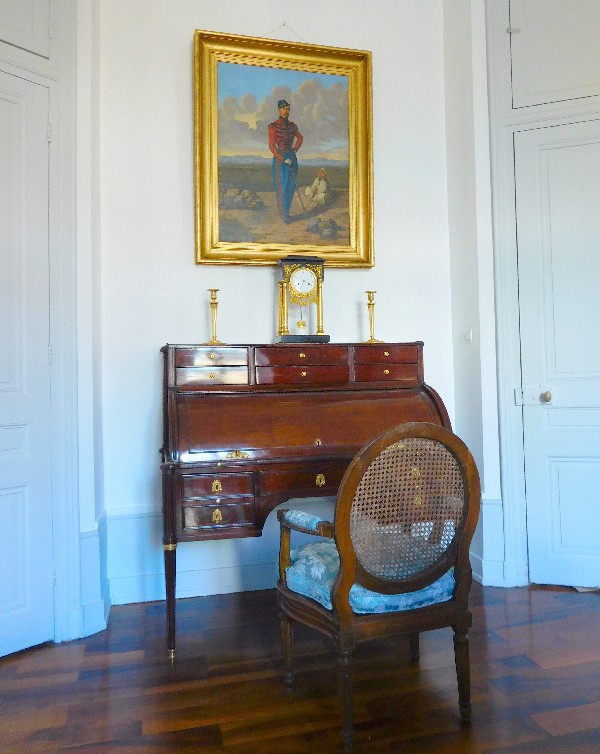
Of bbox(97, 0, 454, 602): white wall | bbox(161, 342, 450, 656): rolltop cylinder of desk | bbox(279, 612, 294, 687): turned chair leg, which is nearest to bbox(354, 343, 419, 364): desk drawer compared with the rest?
bbox(161, 342, 450, 656): rolltop cylinder of desk

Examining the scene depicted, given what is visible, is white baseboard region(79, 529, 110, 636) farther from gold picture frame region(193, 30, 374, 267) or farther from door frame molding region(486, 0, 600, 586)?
door frame molding region(486, 0, 600, 586)

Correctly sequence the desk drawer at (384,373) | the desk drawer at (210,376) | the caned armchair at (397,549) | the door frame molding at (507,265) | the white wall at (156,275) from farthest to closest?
the door frame molding at (507,265), the white wall at (156,275), the desk drawer at (384,373), the desk drawer at (210,376), the caned armchair at (397,549)

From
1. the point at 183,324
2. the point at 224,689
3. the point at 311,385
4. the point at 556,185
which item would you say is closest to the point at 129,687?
the point at 224,689

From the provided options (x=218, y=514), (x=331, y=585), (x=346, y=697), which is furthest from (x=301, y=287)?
(x=346, y=697)

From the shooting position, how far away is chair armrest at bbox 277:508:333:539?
1.85 m

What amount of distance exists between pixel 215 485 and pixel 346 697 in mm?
1046

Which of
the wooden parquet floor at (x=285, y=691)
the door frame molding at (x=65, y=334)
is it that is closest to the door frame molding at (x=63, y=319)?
the door frame molding at (x=65, y=334)

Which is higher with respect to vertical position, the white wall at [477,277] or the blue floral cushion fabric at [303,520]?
the white wall at [477,277]

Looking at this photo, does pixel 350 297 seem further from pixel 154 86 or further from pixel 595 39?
pixel 595 39

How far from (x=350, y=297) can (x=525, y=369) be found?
1.10 meters

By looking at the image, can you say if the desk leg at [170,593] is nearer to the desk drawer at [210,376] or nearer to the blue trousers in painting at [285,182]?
the desk drawer at [210,376]

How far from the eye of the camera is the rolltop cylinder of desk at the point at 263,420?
2566 mm

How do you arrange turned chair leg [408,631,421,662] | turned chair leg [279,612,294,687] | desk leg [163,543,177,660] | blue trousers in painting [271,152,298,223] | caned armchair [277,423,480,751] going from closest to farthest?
caned armchair [277,423,480,751], turned chair leg [279,612,294,687], turned chair leg [408,631,421,662], desk leg [163,543,177,660], blue trousers in painting [271,152,298,223]

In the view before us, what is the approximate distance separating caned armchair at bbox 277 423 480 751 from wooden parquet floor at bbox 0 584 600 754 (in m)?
0.17
